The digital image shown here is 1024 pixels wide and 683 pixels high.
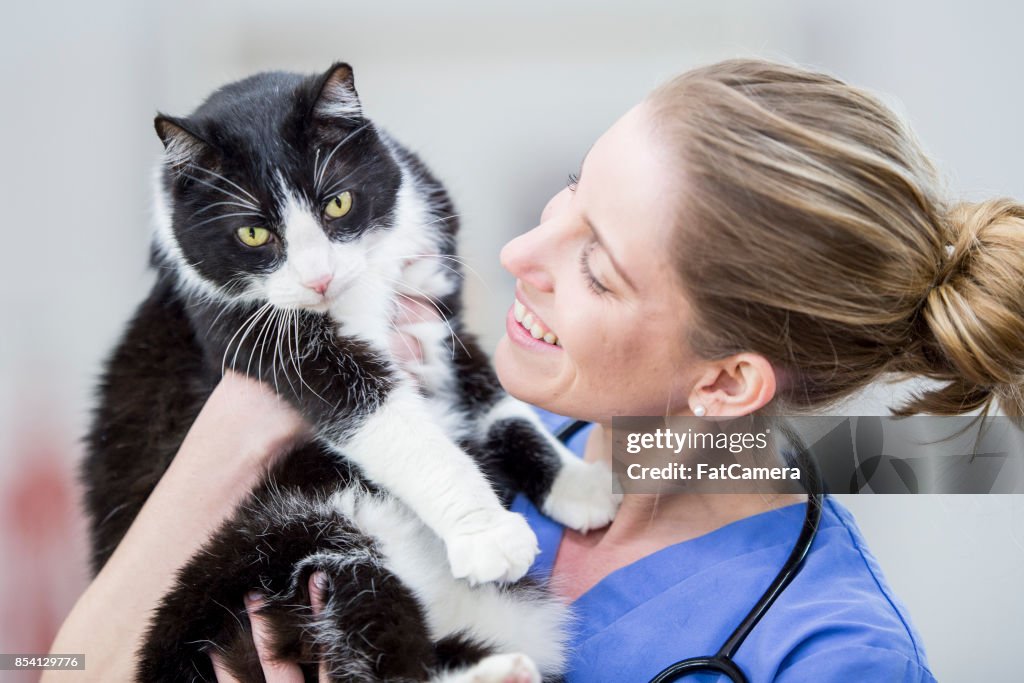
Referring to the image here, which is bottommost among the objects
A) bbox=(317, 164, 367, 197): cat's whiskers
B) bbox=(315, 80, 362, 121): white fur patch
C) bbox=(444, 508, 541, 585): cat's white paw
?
bbox=(444, 508, 541, 585): cat's white paw

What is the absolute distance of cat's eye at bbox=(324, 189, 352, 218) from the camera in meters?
1.23

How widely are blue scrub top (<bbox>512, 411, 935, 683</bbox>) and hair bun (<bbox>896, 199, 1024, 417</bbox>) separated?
0.26 m

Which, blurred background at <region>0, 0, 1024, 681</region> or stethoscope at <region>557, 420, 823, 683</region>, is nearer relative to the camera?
stethoscope at <region>557, 420, 823, 683</region>

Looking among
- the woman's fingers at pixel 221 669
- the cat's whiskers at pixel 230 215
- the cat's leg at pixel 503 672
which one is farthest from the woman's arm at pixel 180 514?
the cat's leg at pixel 503 672

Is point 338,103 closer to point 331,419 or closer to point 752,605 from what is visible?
point 331,419

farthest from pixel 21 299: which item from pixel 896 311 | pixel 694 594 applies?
pixel 896 311

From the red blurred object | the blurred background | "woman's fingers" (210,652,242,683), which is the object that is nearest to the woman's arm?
"woman's fingers" (210,652,242,683)

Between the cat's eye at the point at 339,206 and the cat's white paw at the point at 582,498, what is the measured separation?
558mm

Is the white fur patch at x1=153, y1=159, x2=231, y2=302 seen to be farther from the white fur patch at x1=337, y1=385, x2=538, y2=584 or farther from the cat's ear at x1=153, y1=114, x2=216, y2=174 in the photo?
the white fur patch at x1=337, y1=385, x2=538, y2=584

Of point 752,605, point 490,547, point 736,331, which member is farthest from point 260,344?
point 752,605

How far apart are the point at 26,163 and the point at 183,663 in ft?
6.50

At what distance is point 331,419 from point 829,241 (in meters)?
0.74

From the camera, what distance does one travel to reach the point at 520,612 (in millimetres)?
1136

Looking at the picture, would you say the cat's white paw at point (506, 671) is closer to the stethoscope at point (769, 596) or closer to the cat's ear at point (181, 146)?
the stethoscope at point (769, 596)
